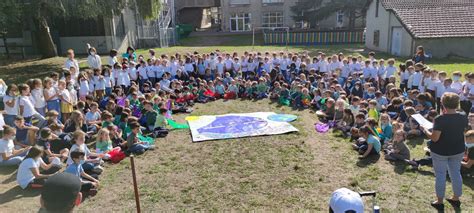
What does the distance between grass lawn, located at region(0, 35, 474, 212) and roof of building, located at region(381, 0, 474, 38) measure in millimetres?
19749

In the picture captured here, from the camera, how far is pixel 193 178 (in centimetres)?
816

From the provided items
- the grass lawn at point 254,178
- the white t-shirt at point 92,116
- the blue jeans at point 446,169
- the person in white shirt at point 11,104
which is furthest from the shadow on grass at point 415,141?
the person in white shirt at point 11,104

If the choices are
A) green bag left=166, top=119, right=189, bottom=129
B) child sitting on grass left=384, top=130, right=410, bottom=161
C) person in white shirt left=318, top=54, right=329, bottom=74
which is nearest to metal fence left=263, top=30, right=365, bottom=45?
person in white shirt left=318, top=54, right=329, bottom=74

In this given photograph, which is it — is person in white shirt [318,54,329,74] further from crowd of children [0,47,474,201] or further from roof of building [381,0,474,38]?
roof of building [381,0,474,38]

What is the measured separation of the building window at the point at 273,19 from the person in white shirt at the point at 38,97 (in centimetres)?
4285

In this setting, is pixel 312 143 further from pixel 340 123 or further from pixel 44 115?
pixel 44 115

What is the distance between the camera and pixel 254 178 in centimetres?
807

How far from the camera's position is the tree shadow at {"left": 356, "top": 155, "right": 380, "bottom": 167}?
8.65 meters

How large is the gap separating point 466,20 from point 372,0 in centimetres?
818

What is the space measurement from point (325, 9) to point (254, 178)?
1498 inches

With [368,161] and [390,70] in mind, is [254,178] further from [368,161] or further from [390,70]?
[390,70]

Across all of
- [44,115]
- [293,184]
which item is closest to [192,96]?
[44,115]

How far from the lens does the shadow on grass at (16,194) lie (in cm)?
734

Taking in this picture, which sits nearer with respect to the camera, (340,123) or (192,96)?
(340,123)
